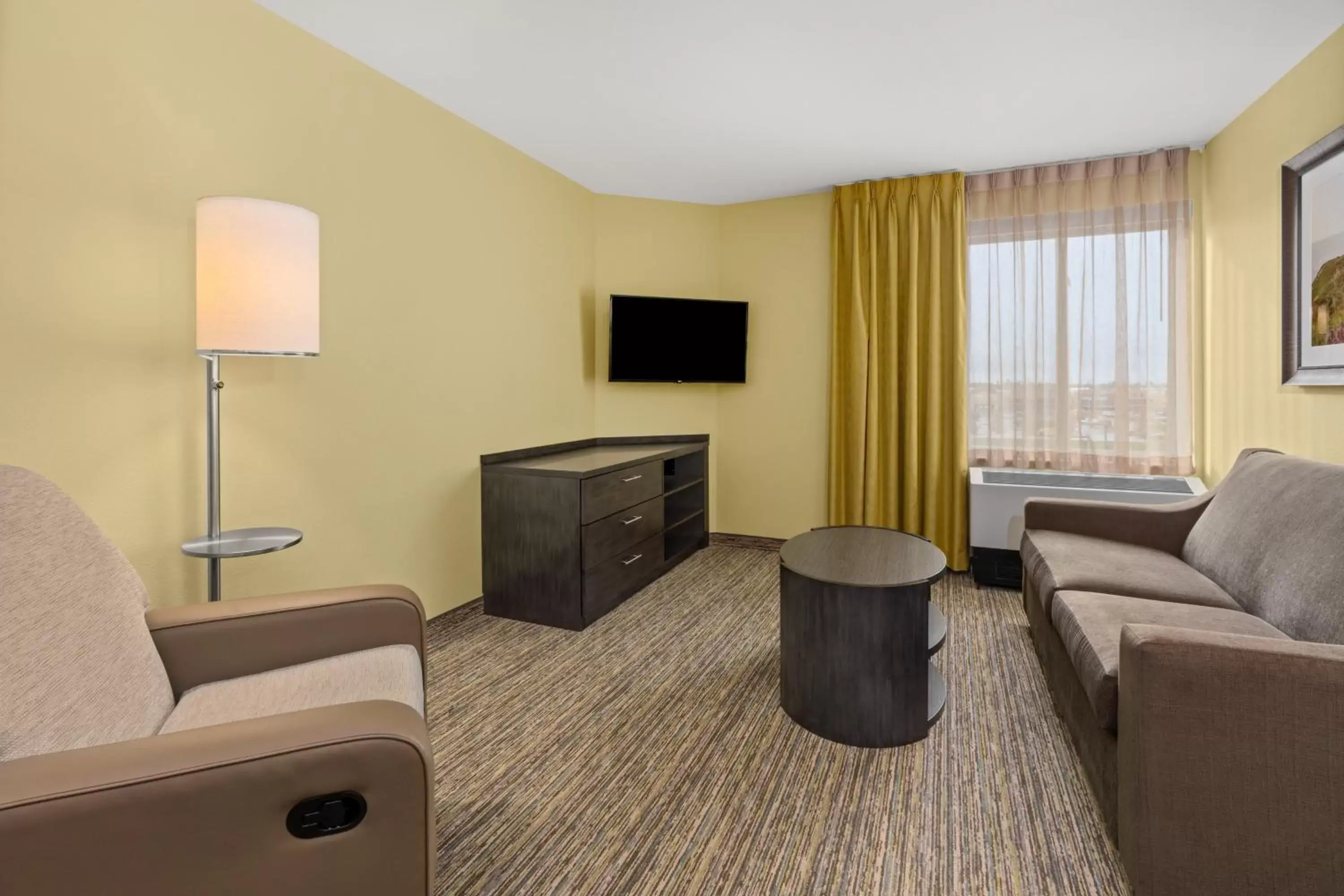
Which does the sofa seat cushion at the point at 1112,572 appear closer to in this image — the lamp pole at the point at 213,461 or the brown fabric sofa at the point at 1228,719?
the brown fabric sofa at the point at 1228,719

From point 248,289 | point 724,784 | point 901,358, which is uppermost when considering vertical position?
point 901,358

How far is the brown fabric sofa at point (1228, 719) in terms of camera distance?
50.3 inches

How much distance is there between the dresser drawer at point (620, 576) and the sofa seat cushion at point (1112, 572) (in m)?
1.95

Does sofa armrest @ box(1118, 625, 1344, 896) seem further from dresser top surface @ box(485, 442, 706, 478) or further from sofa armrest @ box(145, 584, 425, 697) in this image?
dresser top surface @ box(485, 442, 706, 478)

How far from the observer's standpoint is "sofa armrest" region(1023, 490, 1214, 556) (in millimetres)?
2760

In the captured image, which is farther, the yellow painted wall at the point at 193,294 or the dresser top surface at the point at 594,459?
the dresser top surface at the point at 594,459

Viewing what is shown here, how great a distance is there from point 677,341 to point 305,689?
134 inches

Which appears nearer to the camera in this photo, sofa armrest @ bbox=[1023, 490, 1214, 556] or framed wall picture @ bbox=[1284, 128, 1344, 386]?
framed wall picture @ bbox=[1284, 128, 1344, 386]

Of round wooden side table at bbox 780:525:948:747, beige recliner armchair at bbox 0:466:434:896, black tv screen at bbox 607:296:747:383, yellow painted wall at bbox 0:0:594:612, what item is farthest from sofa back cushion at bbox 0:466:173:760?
black tv screen at bbox 607:296:747:383

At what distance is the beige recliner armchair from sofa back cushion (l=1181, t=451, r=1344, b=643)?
225 cm

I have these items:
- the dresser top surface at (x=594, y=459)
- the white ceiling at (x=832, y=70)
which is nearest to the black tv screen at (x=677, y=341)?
the dresser top surface at (x=594, y=459)

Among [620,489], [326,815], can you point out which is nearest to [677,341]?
[620,489]

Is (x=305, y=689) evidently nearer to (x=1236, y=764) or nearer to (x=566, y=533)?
(x=566, y=533)

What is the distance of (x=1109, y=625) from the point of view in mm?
1850
